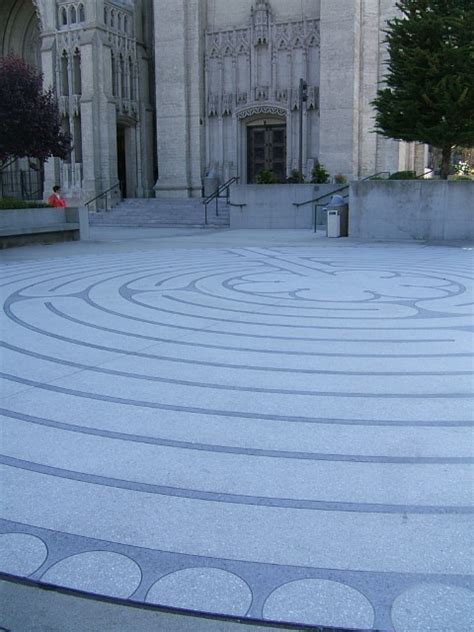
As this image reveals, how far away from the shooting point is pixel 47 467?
Result: 11.5 ft

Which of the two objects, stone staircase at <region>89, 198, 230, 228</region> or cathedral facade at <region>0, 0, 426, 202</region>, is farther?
cathedral facade at <region>0, 0, 426, 202</region>

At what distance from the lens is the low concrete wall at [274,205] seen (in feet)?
76.1

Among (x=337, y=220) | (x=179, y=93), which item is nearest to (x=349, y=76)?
(x=179, y=93)

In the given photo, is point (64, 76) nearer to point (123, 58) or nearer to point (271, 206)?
point (123, 58)

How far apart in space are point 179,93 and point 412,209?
57.6 feet

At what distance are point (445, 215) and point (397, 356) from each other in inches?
467

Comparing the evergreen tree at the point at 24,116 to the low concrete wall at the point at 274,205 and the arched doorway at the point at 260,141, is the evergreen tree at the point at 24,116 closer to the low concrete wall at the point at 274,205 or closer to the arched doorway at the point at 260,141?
the low concrete wall at the point at 274,205

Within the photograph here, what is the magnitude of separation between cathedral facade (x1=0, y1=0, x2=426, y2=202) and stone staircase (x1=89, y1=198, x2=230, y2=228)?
5.48 ft

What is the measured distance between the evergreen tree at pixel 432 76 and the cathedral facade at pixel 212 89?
10970 millimetres

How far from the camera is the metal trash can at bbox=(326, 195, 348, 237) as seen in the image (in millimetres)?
18547

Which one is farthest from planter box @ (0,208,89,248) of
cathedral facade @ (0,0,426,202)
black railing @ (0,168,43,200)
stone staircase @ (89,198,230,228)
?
black railing @ (0,168,43,200)

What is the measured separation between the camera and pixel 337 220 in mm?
18578

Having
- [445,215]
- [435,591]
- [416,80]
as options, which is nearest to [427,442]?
[435,591]

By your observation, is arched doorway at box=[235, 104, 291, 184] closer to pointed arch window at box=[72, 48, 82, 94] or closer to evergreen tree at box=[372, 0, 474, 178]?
pointed arch window at box=[72, 48, 82, 94]
